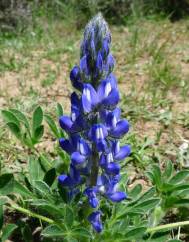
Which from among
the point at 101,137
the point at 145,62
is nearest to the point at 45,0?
the point at 145,62

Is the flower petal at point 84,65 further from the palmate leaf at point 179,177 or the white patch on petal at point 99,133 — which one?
the palmate leaf at point 179,177

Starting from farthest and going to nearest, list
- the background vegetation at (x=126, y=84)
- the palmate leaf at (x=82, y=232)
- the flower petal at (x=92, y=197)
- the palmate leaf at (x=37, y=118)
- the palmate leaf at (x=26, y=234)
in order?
the background vegetation at (x=126, y=84)
the palmate leaf at (x=37, y=118)
the palmate leaf at (x=26, y=234)
the flower petal at (x=92, y=197)
the palmate leaf at (x=82, y=232)

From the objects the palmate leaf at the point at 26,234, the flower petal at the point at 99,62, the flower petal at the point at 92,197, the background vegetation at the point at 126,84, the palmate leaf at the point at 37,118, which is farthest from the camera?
the background vegetation at the point at 126,84

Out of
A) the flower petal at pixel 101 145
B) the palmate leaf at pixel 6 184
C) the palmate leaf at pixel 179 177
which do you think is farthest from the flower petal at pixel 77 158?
the palmate leaf at pixel 179 177

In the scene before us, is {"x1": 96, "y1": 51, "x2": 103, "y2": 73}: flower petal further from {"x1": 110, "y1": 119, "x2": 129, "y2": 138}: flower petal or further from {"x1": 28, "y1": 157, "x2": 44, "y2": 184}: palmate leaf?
{"x1": 28, "y1": 157, "x2": 44, "y2": 184}: palmate leaf

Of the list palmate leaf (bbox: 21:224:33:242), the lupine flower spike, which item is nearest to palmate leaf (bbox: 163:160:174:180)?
the lupine flower spike

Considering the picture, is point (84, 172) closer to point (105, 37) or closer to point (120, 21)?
point (105, 37)

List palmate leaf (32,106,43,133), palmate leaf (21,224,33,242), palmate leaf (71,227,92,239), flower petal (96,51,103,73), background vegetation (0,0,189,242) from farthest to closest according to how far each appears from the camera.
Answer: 1. background vegetation (0,0,189,242)
2. palmate leaf (32,106,43,133)
3. palmate leaf (21,224,33,242)
4. palmate leaf (71,227,92,239)
5. flower petal (96,51,103,73)
